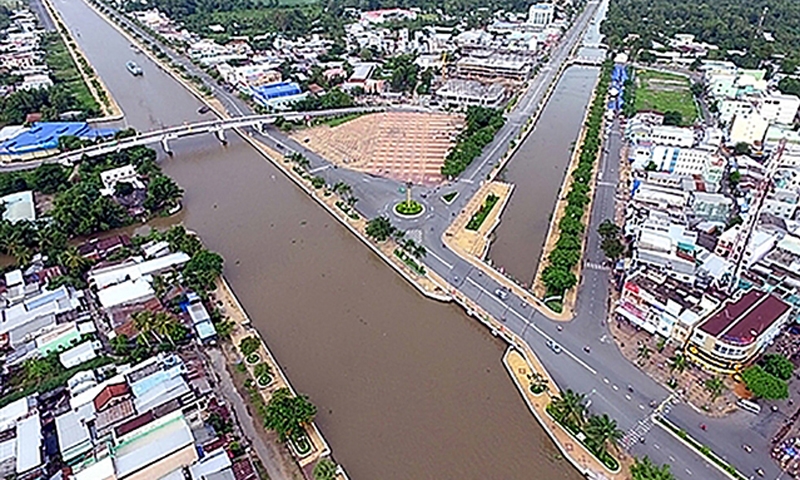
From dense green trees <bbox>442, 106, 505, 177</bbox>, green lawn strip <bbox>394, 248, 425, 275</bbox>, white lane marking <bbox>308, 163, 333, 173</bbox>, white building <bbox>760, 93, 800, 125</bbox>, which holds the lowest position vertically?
green lawn strip <bbox>394, 248, 425, 275</bbox>

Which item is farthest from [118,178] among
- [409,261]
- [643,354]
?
[643,354]

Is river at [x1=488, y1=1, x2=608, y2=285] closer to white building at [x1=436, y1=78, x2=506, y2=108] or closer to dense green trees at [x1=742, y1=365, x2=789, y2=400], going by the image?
white building at [x1=436, y1=78, x2=506, y2=108]

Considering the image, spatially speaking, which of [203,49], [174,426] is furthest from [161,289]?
[203,49]

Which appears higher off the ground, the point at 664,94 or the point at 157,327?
the point at 664,94

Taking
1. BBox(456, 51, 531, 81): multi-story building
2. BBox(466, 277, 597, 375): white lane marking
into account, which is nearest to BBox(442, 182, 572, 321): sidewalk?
BBox(466, 277, 597, 375): white lane marking

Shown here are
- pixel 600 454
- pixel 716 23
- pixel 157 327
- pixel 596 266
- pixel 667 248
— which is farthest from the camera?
pixel 716 23

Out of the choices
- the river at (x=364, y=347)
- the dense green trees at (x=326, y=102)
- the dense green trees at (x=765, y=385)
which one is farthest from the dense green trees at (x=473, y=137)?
the dense green trees at (x=765, y=385)

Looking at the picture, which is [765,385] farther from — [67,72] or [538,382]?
[67,72]
